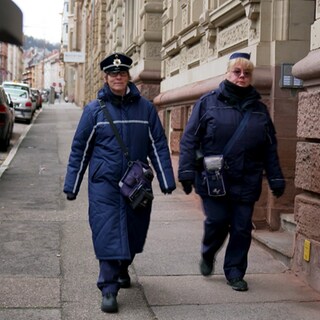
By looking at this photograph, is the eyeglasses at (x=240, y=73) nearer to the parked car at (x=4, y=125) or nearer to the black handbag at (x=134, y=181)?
the black handbag at (x=134, y=181)

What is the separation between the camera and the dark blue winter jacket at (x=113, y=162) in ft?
15.3

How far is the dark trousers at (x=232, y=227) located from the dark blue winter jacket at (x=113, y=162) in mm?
523

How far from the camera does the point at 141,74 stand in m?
16.0

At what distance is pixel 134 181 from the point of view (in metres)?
4.63

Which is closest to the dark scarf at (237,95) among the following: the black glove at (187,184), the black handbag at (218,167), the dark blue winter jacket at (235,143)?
the dark blue winter jacket at (235,143)

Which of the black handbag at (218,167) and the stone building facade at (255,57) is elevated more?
the stone building facade at (255,57)

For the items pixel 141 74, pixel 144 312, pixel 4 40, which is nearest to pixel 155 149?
pixel 144 312

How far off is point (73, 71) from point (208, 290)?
86.7 m

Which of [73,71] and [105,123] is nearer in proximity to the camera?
[105,123]

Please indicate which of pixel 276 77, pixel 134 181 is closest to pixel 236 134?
pixel 134 181

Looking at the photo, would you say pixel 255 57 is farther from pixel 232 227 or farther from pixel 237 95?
pixel 232 227

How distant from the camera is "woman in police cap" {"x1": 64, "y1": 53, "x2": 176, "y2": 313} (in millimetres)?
4656

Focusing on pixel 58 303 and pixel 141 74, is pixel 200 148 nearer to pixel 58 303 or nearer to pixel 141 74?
pixel 58 303

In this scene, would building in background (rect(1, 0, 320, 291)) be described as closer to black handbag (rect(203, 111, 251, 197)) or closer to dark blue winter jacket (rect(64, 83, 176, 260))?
black handbag (rect(203, 111, 251, 197))
